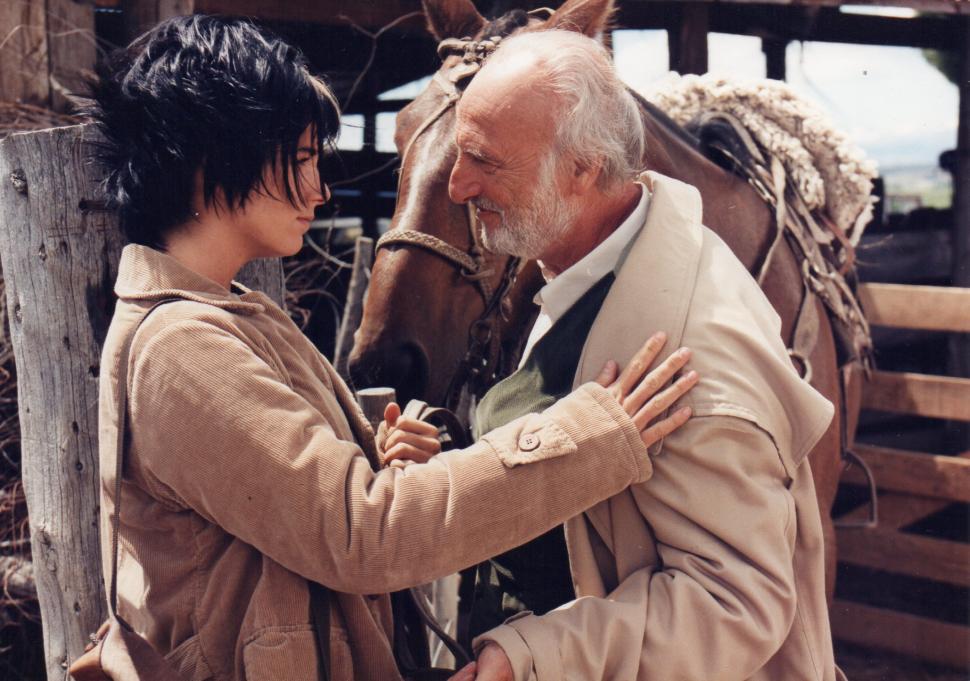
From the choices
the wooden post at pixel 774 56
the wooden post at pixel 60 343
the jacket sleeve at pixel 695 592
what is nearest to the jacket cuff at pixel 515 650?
the jacket sleeve at pixel 695 592

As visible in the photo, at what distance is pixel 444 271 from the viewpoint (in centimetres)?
265

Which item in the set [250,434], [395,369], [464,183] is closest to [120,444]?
[250,434]

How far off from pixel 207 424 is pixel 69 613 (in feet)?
3.77

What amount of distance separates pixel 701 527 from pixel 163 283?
3.03 ft

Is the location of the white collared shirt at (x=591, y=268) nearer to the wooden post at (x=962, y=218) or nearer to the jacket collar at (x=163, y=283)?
the jacket collar at (x=163, y=283)

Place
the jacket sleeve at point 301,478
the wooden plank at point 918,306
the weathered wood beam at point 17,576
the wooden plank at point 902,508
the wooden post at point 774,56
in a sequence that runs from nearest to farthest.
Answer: the jacket sleeve at point 301,478 < the weathered wood beam at point 17,576 < the wooden plank at point 918,306 < the wooden plank at point 902,508 < the wooden post at point 774,56

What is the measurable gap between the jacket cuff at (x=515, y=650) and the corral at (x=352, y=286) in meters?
1.15

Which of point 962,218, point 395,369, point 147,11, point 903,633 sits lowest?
point 903,633

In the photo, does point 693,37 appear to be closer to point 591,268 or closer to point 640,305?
point 591,268

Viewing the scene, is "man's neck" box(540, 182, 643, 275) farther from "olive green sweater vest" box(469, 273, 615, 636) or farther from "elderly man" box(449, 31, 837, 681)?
"olive green sweater vest" box(469, 273, 615, 636)

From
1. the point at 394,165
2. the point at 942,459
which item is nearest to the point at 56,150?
the point at 942,459

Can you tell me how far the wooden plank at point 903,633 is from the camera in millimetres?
4125

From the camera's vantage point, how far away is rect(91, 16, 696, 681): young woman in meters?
1.28

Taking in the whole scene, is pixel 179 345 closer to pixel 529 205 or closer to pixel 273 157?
pixel 273 157
